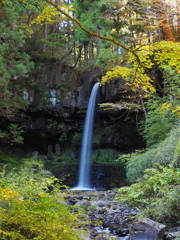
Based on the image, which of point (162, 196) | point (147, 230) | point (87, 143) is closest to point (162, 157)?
point (162, 196)

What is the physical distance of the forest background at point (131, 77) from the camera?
7.22 feet

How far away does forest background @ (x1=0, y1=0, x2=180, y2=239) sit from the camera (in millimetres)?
2201

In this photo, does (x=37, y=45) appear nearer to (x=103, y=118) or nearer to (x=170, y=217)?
(x=103, y=118)

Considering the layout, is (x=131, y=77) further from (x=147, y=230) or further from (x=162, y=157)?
(x=147, y=230)

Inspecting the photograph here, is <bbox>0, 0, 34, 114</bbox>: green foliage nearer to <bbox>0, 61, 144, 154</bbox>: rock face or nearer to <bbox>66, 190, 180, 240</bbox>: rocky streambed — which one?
<bbox>0, 61, 144, 154</bbox>: rock face

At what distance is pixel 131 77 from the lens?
748cm

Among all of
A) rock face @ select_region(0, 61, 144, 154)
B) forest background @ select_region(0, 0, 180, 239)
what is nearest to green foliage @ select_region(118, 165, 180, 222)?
forest background @ select_region(0, 0, 180, 239)

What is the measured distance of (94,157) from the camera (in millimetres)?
15078

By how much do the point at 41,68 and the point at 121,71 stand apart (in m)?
13.2

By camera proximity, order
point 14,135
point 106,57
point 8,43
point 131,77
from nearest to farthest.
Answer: point 131,77 < point 8,43 < point 14,135 < point 106,57

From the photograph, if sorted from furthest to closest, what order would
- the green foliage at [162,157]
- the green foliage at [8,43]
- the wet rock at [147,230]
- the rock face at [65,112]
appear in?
1. the rock face at [65,112]
2. the green foliage at [8,43]
3. the green foliage at [162,157]
4. the wet rock at [147,230]

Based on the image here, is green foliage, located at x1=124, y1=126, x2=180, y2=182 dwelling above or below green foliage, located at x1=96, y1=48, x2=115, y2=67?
below

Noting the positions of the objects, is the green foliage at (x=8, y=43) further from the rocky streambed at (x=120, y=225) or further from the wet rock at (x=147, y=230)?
the wet rock at (x=147, y=230)

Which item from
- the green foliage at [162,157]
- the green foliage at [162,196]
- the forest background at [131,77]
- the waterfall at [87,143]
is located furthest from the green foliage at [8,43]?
the green foliage at [162,196]
